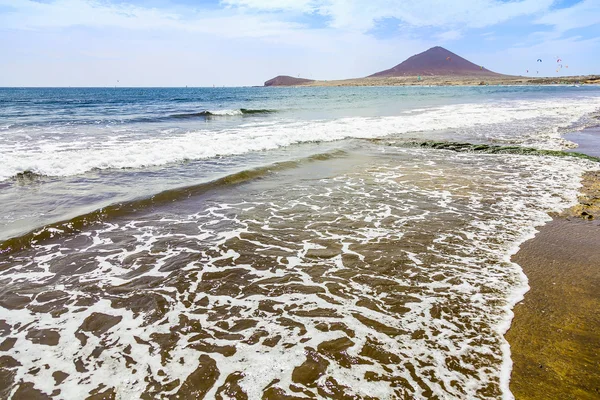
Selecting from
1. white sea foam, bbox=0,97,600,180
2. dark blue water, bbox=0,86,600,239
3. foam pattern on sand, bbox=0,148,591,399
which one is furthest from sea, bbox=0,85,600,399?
white sea foam, bbox=0,97,600,180

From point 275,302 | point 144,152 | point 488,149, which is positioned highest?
point 144,152

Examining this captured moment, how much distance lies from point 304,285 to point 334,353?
135 centimetres

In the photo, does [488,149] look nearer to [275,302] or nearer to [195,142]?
[195,142]

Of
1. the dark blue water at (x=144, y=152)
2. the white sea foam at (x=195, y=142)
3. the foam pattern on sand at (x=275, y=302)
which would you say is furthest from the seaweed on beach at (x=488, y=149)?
the foam pattern on sand at (x=275, y=302)

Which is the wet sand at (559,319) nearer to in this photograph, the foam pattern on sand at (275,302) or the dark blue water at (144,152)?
the foam pattern on sand at (275,302)

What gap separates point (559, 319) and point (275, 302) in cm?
313

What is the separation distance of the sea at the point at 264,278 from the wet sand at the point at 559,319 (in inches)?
7.1

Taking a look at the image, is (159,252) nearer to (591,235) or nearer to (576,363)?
(576,363)

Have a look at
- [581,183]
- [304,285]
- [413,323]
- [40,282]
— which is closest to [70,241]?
[40,282]

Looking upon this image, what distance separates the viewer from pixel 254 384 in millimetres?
3043

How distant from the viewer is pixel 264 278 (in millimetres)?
4887

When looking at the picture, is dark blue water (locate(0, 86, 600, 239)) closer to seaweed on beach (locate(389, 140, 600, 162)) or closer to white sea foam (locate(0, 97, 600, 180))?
white sea foam (locate(0, 97, 600, 180))

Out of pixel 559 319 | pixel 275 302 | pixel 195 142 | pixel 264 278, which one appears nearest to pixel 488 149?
pixel 559 319

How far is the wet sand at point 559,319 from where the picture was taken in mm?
3008
